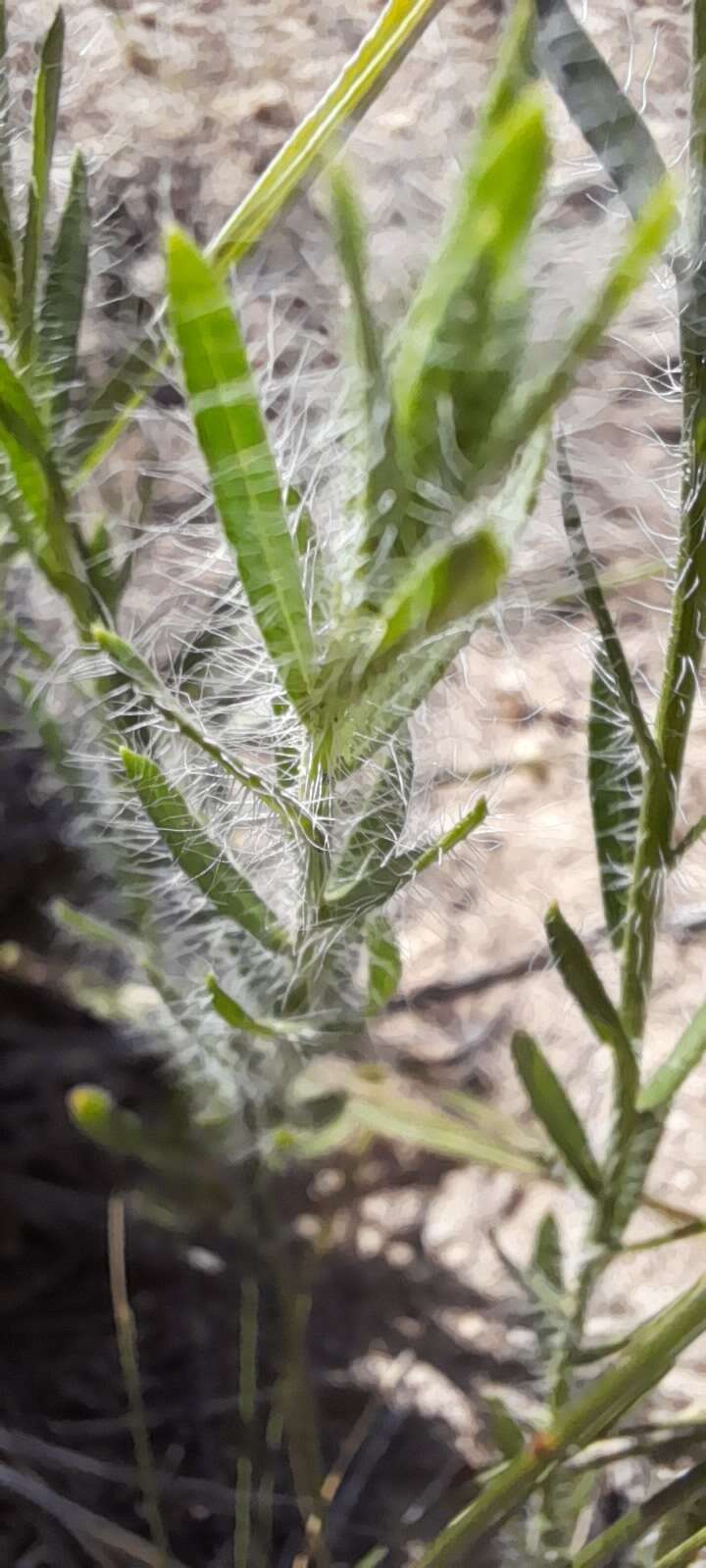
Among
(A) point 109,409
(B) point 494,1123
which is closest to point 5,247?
(A) point 109,409

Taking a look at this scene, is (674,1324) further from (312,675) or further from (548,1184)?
(548,1184)

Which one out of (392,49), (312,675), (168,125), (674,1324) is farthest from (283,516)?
(168,125)

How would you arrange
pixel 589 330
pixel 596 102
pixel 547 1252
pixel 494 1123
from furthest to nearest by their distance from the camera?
pixel 494 1123 → pixel 547 1252 → pixel 596 102 → pixel 589 330

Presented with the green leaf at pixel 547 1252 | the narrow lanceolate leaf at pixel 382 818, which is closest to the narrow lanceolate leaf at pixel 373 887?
the narrow lanceolate leaf at pixel 382 818

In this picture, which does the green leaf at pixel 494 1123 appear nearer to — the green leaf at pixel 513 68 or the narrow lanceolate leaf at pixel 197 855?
the narrow lanceolate leaf at pixel 197 855

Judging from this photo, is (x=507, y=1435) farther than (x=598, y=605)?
Yes

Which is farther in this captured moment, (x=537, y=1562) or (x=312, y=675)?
(x=537, y=1562)

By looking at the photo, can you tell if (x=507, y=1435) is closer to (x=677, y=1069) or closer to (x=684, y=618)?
(x=677, y=1069)
